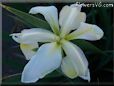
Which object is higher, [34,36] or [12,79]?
[34,36]

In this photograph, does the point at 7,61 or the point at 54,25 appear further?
the point at 7,61

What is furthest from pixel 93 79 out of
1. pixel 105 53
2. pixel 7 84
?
pixel 7 84

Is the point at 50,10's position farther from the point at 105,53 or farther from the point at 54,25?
→ the point at 105,53

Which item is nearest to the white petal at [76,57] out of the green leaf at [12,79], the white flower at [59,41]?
the white flower at [59,41]

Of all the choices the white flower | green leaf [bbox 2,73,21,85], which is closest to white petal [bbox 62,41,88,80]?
the white flower

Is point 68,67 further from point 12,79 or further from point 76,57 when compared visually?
point 12,79

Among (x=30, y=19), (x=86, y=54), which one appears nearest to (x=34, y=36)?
(x=30, y=19)
